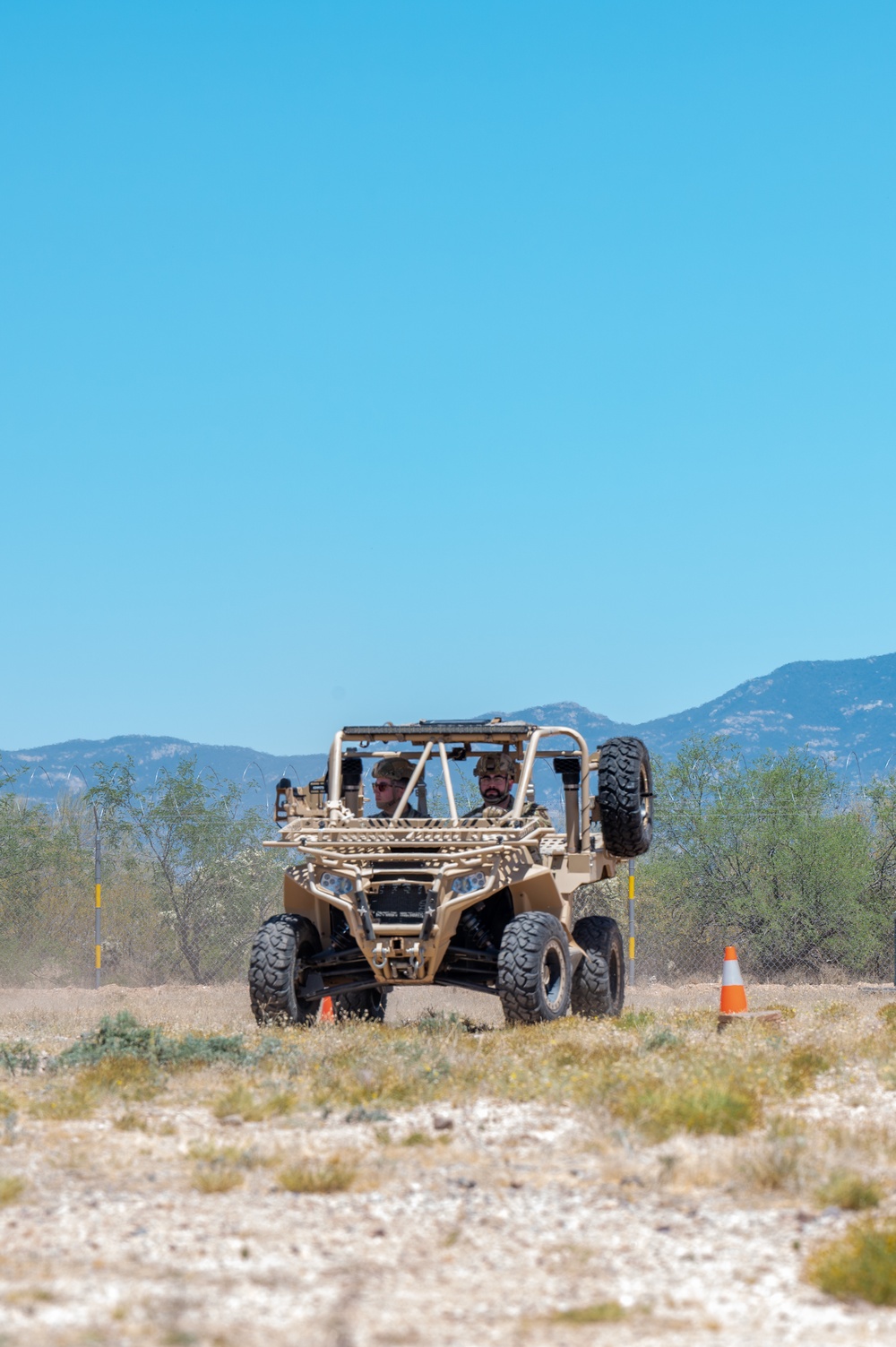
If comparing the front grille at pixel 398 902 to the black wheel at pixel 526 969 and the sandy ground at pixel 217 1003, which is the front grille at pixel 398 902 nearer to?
the black wheel at pixel 526 969

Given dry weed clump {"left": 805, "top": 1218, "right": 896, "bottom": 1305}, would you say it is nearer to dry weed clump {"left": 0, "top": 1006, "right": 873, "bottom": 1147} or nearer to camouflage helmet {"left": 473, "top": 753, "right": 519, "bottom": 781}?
dry weed clump {"left": 0, "top": 1006, "right": 873, "bottom": 1147}

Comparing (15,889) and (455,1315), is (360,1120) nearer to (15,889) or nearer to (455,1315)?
(455,1315)

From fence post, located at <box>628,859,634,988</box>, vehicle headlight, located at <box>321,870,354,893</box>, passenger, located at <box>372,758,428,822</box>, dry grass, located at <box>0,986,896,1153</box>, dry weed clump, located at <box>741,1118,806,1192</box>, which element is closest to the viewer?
dry weed clump, located at <box>741,1118,806,1192</box>

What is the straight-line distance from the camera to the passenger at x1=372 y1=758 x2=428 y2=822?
14.8m

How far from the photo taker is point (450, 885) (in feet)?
41.2

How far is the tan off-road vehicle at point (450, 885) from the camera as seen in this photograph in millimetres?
12477

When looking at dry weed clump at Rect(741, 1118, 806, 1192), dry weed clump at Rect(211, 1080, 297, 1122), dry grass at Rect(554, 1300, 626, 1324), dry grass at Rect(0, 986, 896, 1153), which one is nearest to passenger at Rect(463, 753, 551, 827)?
dry grass at Rect(0, 986, 896, 1153)

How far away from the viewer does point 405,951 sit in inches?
488

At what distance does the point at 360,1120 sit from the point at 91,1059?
113 inches

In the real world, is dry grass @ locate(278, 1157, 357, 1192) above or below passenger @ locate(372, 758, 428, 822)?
below

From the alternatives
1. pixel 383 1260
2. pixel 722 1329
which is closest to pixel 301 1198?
pixel 383 1260

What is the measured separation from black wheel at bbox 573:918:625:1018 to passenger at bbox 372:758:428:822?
6.44 ft

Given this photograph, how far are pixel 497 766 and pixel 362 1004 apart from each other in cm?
260

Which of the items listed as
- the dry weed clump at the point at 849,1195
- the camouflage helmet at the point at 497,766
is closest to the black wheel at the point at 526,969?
the camouflage helmet at the point at 497,766
